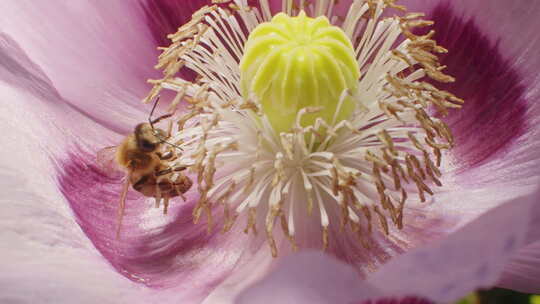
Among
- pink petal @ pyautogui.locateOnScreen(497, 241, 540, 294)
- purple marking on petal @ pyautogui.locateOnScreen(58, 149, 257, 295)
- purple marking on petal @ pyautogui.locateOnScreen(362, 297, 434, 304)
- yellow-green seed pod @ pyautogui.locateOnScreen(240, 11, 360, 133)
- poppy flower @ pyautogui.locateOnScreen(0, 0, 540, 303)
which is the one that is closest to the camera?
purple marking on petal @ pyautogui.locateOnScreen(362, 297, 434, 304)

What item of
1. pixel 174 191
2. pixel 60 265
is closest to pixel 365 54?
pixel 174 191

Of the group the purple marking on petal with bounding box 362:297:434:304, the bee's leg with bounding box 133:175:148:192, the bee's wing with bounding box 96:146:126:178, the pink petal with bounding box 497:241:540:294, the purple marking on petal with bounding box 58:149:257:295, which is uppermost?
the purple marking on petal with bounding box 362:297:434:304

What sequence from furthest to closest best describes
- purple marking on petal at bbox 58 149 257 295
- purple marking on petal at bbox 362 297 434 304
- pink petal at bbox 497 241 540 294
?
purple marking on petal at bbox 58 149 257 295, pink petal at bbox 497 241 540 294, purple marking on petal at bbox 362 297 434 304

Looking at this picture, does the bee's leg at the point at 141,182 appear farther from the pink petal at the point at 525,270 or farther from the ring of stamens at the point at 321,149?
the pink petal at the point at 525,270

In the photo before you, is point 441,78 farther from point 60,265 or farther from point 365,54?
point 60,265

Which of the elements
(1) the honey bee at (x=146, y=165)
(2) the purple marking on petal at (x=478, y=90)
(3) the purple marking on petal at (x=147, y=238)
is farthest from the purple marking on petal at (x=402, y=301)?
(2) the purple marking on petal at (x=478, y=90)

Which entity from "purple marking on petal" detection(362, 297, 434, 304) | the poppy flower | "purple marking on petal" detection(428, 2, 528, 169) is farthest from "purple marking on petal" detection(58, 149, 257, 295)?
"purple marking on petal" detection(428, 2, 528, 169)

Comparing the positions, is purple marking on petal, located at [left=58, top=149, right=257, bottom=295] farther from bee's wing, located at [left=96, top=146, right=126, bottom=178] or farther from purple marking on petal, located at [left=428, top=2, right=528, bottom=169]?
purple marking on petal, located at [left=428, top=2, right=528, bottom=169]
